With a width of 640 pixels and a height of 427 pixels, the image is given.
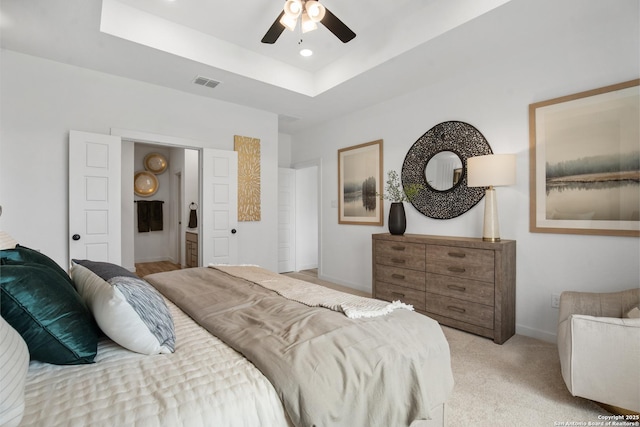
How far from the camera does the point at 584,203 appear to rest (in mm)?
2521

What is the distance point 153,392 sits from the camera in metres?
0.88

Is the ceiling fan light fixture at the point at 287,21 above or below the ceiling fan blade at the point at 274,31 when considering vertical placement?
below

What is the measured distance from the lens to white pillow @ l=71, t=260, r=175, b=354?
106 cm

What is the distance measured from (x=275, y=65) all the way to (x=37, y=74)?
236 cm

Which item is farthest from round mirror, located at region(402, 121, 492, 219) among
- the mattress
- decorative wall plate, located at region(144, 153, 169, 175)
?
decorative wall plate, located at region(144, 153, 169, 175)

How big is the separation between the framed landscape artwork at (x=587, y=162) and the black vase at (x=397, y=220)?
1.24 m

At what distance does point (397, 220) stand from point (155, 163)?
18.4 feet

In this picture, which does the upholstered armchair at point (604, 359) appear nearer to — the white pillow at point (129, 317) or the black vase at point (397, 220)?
the black vase at point (397, 220)

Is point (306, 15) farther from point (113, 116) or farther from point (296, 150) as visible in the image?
point (296, 150)

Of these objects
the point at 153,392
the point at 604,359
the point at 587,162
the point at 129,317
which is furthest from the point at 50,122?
the point at 587,162

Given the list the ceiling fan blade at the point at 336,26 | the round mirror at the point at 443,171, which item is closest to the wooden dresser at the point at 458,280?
the round mirror at the point at 443,171

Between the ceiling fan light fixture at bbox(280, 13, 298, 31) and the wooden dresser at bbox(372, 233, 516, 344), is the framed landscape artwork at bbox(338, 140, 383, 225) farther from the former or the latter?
the ceiling fan light fixture at bbox(280, 13, 298, 31)

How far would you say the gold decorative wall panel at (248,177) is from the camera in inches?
171

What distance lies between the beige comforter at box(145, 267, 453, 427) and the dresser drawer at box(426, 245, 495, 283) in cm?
157
